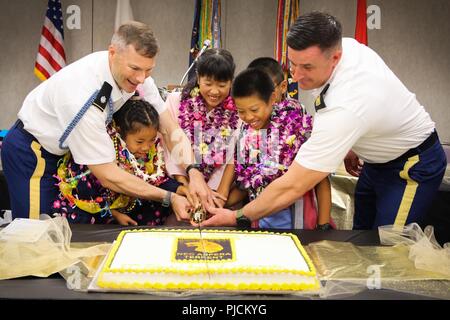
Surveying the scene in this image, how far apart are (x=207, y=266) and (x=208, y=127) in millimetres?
1305

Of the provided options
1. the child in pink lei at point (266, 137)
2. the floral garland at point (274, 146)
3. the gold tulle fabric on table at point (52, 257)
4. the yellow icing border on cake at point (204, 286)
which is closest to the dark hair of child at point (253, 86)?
the child in pink lei at point (266, 137)

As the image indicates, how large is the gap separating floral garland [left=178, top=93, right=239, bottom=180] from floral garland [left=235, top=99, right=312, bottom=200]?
9.0 inches

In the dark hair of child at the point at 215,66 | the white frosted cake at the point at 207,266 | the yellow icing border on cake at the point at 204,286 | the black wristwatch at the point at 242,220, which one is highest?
the dark hair of child at the point at 215,66

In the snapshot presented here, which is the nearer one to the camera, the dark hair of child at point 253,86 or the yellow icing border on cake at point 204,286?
the yellow icing border on cake at point 204,286

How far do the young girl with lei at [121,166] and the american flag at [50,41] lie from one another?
3.24 metres

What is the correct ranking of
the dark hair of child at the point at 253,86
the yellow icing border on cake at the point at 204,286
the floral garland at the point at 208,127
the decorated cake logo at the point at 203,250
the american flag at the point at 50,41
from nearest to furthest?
the yellow icing border on cake at the point at 204,286 → the decorated cake logo at the point at 203,250 → the dark hair of child at the point at 253,86 → the floral garland at the point at 208,127 → the american flag at the point at 50,41

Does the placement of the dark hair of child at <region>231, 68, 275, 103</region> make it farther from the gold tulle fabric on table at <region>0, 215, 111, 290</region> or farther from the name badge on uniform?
the gold tulle fabric on table at <region>0, 215, 111, 290</region>

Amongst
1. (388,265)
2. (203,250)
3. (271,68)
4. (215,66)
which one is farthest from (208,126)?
(388,265)

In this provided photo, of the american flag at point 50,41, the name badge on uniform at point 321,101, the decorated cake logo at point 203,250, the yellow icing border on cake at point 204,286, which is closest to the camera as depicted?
the yellow icing border on cake at point 204,286

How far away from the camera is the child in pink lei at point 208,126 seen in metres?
2.41

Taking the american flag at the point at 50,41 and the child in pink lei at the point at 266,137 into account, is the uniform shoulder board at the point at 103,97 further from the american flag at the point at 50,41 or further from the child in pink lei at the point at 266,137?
the american flag at the point at 50,41

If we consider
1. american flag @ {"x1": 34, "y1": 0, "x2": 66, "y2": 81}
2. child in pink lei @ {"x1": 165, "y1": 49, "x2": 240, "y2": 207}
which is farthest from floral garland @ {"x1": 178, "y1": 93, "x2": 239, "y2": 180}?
american flag @ {"x1": 34, "y1": 0, "x2": 66, "y2": 81}

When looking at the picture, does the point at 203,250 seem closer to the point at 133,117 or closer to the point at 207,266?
the point at 207,266

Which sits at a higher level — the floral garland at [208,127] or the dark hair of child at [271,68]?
the dark hair of child at [271,68]
